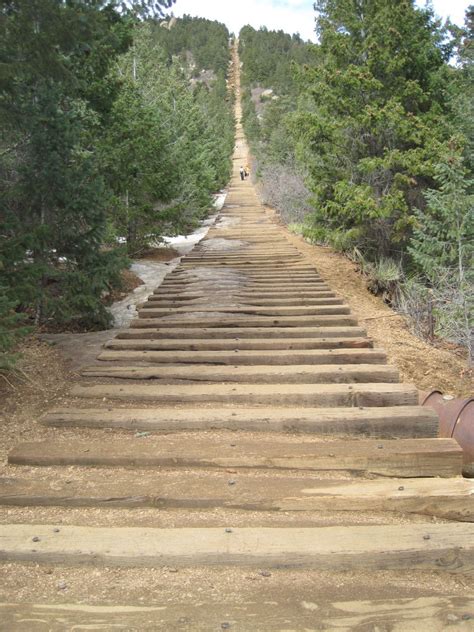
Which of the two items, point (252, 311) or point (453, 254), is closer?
point (252, 311)

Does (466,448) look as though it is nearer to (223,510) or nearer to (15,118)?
(223,510)

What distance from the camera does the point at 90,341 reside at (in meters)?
Answer: 6.74

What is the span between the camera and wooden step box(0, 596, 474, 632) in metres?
2.11

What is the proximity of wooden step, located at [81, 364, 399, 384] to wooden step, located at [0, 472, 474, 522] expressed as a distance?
1716 mm

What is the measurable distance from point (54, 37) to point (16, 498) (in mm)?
3105

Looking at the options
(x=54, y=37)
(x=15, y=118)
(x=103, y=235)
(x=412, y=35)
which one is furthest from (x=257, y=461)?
(x=412, y=35)

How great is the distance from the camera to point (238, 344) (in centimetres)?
599

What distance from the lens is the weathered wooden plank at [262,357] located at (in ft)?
17.8

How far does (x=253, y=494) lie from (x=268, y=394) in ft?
5.06

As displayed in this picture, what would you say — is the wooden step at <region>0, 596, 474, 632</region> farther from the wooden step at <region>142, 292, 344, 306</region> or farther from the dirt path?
the wooden step at <region>142, 292, 344, 306</region>

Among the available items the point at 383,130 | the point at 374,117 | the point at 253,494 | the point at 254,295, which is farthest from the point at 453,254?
the point at 253,494

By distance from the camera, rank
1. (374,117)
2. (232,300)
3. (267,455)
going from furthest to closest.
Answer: (374,117), (232,300), (267,455)

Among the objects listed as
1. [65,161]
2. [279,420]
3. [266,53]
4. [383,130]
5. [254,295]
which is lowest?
[279,420]

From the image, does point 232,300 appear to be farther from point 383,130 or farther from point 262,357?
point 383,130
